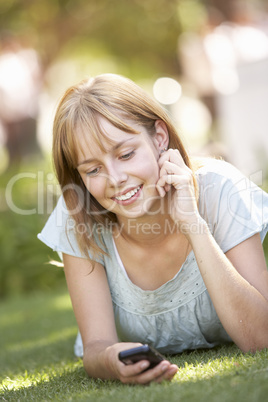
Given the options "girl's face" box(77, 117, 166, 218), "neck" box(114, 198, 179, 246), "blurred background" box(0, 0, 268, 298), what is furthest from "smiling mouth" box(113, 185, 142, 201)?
"blurred background" box(0, 0, 268, 298)

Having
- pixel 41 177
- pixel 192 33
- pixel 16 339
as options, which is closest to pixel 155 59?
pixel 192 33

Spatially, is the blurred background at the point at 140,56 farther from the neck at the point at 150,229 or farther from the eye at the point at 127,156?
the eye at the point at 127,156

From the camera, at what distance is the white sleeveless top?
3.28 metres

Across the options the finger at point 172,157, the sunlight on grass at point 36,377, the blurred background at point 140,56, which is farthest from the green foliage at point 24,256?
the finger at point 172,157

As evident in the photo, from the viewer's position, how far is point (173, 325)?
349 cm

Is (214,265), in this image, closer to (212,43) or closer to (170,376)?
(170,376)

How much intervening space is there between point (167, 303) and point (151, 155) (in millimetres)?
817

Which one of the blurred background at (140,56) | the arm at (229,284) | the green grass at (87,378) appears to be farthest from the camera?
the blurred background at (140,56)

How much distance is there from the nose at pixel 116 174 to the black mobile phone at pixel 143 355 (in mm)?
877

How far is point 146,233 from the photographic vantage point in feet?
11.3

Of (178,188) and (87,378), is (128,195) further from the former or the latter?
(87,378)

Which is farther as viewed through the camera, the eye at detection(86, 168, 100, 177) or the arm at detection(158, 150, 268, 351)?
the eye at detection(86, 168, 100, 177)

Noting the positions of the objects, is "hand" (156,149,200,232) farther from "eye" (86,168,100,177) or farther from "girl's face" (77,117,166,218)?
"eye" (86,168,100,177)

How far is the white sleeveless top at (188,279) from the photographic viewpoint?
3.28 metres
